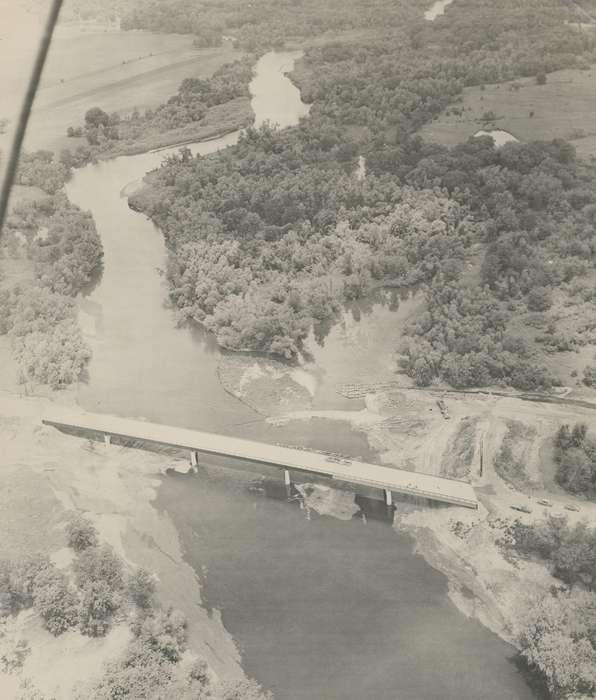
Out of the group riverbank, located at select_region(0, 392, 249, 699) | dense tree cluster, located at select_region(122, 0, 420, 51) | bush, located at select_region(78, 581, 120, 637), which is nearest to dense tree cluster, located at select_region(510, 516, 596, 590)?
riverbank, located at select_region(0, 392, 249, 699)

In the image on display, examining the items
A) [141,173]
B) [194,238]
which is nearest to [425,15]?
[141,173]

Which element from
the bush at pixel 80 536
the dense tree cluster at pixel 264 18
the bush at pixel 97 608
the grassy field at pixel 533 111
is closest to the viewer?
the bush at pixel 97 608

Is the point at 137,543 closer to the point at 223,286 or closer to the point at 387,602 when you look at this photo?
the point at 387,602

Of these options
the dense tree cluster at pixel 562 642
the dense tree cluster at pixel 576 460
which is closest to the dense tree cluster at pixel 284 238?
the dense tree cluster at pixel 576 460

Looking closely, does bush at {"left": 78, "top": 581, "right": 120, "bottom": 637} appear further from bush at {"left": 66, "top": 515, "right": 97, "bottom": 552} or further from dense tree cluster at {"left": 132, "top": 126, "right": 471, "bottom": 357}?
dense tree cluster at {"left": 132, "top": 126, "right": 471, "bottom": 357}

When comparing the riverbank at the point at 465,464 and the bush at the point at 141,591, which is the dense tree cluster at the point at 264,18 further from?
the bush at the point at 141,591

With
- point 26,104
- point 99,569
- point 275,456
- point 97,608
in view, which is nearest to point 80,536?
point 99,569
